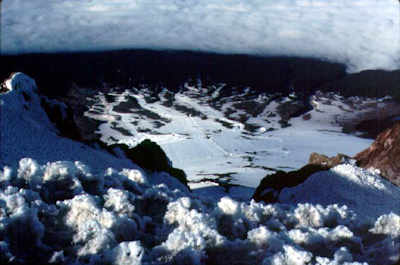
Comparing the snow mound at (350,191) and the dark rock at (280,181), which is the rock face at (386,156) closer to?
the snow mound at (350,191)

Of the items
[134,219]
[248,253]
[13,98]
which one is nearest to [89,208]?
[134,219]

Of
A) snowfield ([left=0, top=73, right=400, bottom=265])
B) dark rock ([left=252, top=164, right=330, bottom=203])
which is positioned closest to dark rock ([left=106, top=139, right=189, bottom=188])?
dark rock ([left=252, top=164, right=330, bottom=203])

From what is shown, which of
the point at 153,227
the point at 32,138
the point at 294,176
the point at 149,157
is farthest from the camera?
the point at 149,157

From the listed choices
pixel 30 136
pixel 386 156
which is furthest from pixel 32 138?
pixel 386 156

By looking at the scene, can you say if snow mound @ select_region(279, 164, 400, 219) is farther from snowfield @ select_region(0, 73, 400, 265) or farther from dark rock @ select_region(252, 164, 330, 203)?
snowfield @ select_region(0, 73, 400, 265)

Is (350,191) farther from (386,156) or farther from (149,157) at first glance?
(149,157)

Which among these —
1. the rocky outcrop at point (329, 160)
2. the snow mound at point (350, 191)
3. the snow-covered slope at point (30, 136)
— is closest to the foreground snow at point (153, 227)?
the snow-covered slope at point (30, 136)
